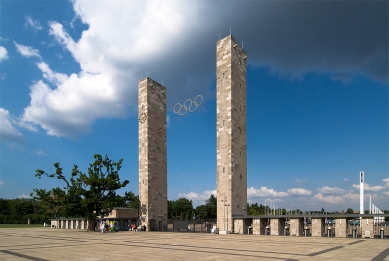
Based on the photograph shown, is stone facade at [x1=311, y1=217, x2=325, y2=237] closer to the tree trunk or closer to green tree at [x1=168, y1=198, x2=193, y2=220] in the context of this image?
the tree trunk

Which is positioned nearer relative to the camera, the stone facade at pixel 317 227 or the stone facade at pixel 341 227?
the stone facade at pixel 341 227

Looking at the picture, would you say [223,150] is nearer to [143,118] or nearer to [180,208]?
[143,118]

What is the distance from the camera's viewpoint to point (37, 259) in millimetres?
14328

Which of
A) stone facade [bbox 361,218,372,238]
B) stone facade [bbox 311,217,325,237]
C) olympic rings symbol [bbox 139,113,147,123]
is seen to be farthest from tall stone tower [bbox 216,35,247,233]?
olympic rings symbol [bbox 139,113,147,123]

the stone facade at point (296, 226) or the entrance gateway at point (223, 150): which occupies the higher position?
the entrance gateway at point (223, 150)

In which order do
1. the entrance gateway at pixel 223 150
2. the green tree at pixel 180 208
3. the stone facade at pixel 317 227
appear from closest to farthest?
the stone facade at pixel 317 227 → the entrance gateway at pixel 223 150 → the green tree at pixel 180 208

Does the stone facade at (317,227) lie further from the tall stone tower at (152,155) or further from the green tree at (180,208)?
the green tree at (180,208)

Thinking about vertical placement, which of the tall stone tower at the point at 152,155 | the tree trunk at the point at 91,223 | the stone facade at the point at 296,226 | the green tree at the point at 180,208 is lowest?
the green tree at the point at 180,208

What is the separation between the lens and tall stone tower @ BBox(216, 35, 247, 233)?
34875 millimetres

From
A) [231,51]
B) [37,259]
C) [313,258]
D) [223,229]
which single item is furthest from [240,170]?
[37,259]

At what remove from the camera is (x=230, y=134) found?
35688 mm

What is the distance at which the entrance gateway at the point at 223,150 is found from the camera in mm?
35219

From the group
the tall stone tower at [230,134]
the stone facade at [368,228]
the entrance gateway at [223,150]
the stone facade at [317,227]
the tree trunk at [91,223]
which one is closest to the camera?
the stone facade at [368,228]

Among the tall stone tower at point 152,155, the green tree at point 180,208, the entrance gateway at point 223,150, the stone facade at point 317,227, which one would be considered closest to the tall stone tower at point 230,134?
the entrance gateway at point 223,150
